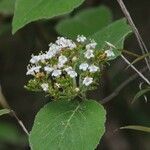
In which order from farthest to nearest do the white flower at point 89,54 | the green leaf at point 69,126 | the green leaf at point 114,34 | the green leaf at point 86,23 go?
the green leaf at point 86,23 → the green leaf at point 114,34 → the white flower at point 89,54 → the green leaf at point 69,126

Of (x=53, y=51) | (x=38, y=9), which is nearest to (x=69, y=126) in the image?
(x=53, y=51)

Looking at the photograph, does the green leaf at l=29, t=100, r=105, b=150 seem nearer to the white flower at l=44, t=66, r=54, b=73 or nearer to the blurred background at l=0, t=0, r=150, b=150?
the white flower at l=44, t=66, r=54, b=73

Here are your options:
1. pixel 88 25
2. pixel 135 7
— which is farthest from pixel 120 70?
pixel 135 7

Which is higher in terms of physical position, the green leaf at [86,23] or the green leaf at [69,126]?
the green leaf at [69,126]

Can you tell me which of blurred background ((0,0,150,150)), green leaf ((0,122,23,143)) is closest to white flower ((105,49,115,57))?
blurred background ((0,0,150,150))

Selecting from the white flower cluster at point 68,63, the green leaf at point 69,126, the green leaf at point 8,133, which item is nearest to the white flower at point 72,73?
the white flower cluster at point 68,63

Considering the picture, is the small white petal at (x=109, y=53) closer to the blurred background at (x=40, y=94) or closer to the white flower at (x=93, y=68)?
the white flower at (x=93, y=68)

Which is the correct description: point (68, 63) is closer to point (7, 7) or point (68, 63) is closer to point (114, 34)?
point (114, 34)
